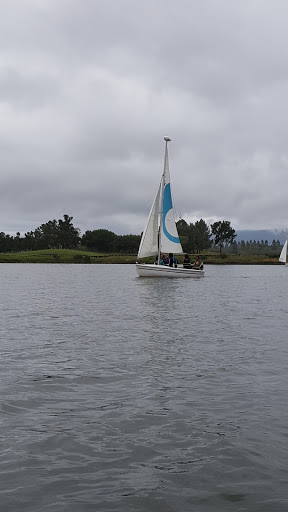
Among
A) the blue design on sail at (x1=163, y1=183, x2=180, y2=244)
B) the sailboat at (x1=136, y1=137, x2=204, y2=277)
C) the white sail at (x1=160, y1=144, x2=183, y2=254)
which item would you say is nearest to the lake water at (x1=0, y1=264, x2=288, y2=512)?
the sailboat at (x1=136, y1=137, x2=204, y2=277)

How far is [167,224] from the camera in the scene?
6519 cm

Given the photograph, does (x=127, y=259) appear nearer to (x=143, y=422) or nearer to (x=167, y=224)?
(x=167, y=224)

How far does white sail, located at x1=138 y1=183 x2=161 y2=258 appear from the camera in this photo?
6194 cm

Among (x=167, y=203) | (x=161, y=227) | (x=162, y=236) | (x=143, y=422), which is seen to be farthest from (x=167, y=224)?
(x=143, y=422)

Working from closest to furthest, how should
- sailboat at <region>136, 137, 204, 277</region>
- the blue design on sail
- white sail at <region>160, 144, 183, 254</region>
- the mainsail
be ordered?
sailboat at <region>136, 137, 204, 277</region>
the mainsail
white sail at <region>160, 144, 183, 254</region>
the blue design on sail

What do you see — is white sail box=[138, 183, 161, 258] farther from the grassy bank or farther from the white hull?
the grassy bank

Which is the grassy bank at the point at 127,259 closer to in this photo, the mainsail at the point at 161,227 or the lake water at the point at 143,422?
the mainsail at the point at 161,227

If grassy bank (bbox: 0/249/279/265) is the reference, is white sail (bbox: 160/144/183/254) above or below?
above

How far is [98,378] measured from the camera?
39.8ft

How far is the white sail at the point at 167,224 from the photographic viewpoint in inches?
2544

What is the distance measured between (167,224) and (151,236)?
11.8 feet

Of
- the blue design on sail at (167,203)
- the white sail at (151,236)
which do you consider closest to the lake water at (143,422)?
the white sail at (151,236)

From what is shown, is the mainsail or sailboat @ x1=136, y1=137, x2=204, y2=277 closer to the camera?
sailboat @ x1=136, y1=137, x2=204, y2=277

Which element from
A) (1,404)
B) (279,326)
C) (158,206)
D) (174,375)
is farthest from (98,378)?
(158,206)
